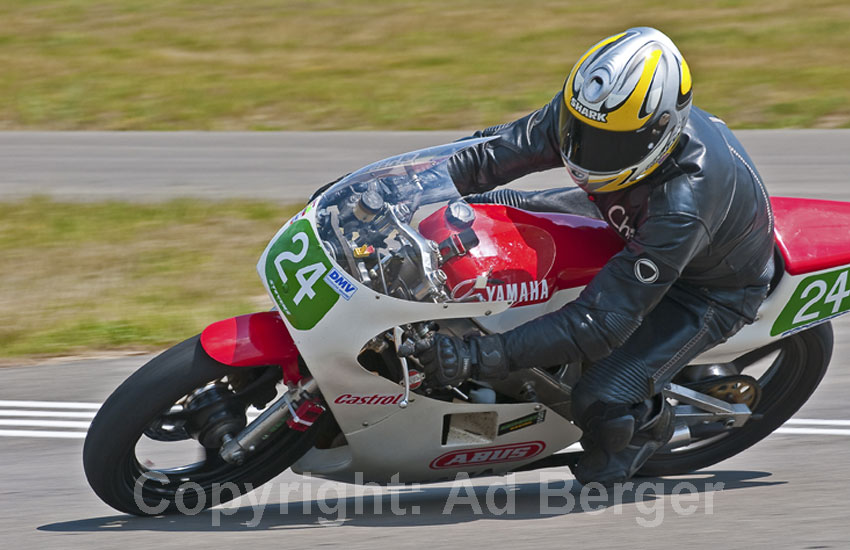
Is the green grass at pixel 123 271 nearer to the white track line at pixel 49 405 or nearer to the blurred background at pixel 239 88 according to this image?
the blurred background at pixel 239 88

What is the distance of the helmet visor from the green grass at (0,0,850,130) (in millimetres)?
8959

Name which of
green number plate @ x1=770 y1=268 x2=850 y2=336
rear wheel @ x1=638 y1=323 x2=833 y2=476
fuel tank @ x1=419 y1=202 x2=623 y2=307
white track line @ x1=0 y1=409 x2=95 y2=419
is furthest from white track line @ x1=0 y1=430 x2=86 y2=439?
green number plate @ x1=770 y1=268 x2=850 y2=336

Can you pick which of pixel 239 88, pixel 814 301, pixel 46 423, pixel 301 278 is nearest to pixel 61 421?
pixel 46 423

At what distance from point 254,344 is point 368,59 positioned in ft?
39.4

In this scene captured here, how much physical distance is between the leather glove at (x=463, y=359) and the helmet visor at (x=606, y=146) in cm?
62

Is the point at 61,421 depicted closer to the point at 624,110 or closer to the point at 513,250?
the point at 513,250

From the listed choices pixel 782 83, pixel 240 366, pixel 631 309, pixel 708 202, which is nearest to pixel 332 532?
pixel 240 366

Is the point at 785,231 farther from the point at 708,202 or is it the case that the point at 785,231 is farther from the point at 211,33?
the point at 211,33

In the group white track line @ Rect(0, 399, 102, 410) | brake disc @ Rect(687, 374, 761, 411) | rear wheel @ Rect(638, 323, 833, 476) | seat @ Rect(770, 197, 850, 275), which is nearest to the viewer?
seat @ Rect(770, 197, 850, 275)

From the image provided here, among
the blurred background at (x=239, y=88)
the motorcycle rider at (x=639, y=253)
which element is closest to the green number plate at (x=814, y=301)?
the motorcycle rider at (x=639, y=253)

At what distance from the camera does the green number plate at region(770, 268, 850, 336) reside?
13.5 ft

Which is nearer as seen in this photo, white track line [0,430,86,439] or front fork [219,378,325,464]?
front fork [219,378,325,464]

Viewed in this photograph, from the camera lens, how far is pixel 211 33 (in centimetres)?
1680

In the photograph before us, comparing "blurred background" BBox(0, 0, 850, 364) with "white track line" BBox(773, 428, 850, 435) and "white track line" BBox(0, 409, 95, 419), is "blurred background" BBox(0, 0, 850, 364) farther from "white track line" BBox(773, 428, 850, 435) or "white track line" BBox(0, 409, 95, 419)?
"white track line" BBox(773, 428, 850, 435)
